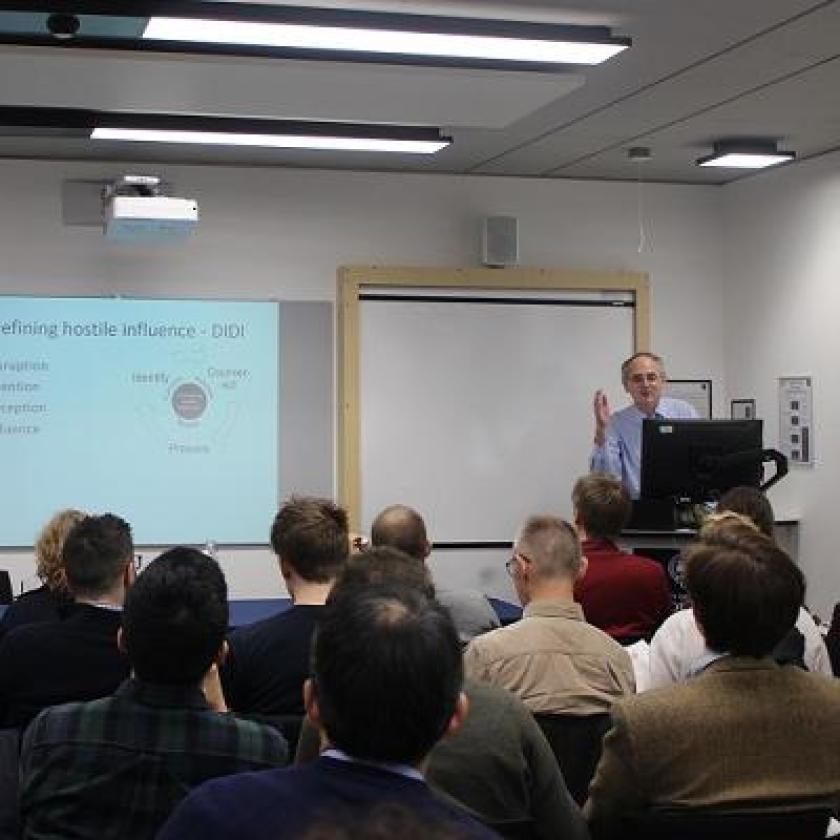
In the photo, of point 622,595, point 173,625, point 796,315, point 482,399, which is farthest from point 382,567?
point 796,315

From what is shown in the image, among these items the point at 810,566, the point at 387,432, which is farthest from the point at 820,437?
the point at 387,432

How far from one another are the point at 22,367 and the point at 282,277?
1.46 m

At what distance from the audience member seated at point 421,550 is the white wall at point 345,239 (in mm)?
3029

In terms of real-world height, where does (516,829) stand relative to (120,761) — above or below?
below

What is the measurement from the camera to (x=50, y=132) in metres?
6.10

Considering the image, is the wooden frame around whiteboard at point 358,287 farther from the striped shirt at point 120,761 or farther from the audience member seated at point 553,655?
the striped shirt at point 120,761

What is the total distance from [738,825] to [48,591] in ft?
8.24

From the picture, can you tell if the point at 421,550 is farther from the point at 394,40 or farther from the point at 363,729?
the point at 363,729

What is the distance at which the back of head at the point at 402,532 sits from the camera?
4004 mm

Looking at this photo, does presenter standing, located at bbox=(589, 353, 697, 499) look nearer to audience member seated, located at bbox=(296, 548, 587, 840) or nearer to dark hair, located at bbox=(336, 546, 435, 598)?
dark hair, located at bbox=(336, 546, 435, 598)

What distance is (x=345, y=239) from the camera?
7.14 metres

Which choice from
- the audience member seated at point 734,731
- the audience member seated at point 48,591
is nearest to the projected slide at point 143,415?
the audience member seated at point 48,591

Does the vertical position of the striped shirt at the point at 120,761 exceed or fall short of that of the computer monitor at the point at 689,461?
it falls short

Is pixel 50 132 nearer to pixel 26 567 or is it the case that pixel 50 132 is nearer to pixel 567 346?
pixel 26 567
